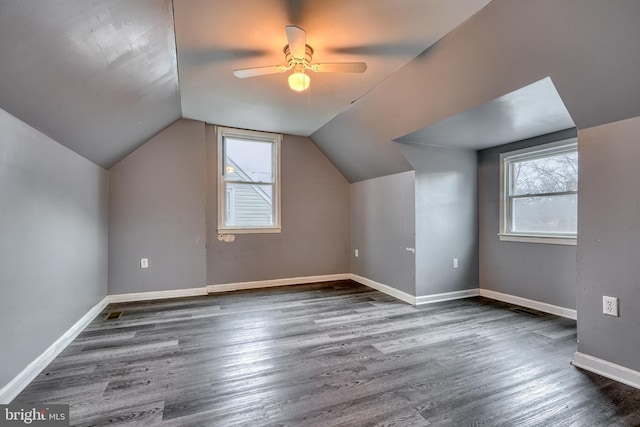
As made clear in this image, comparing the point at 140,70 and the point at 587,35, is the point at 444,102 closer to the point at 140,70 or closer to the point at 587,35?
the point at 587,35

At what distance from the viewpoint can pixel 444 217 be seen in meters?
3.80

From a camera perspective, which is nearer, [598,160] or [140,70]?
[598,160]

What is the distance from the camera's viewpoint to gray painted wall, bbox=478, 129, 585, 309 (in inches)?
123

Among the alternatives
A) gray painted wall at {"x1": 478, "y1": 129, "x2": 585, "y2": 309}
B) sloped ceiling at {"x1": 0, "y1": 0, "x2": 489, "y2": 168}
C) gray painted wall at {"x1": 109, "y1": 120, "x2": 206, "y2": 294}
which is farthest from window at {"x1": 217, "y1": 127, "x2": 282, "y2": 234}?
gray painted wall at {"x1": 478, "y1": 129, "x2": 585, "y2": 309}

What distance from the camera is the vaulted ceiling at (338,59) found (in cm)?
153

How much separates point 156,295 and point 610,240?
456 cm

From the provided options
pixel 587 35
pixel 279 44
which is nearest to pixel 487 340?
pixel 587 35

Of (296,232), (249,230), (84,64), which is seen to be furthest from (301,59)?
(296,232)

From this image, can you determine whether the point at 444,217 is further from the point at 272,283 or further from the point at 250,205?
the point at 250,205

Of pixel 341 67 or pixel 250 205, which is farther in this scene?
pixel 250 205

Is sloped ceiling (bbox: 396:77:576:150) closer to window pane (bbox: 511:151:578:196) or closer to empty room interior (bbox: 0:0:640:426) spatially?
empty room interior (bbox: 0:0:640:426)

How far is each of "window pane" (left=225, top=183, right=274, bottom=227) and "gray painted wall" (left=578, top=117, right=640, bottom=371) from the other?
11.9 ft

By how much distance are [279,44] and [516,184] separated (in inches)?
128

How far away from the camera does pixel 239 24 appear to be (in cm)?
193
